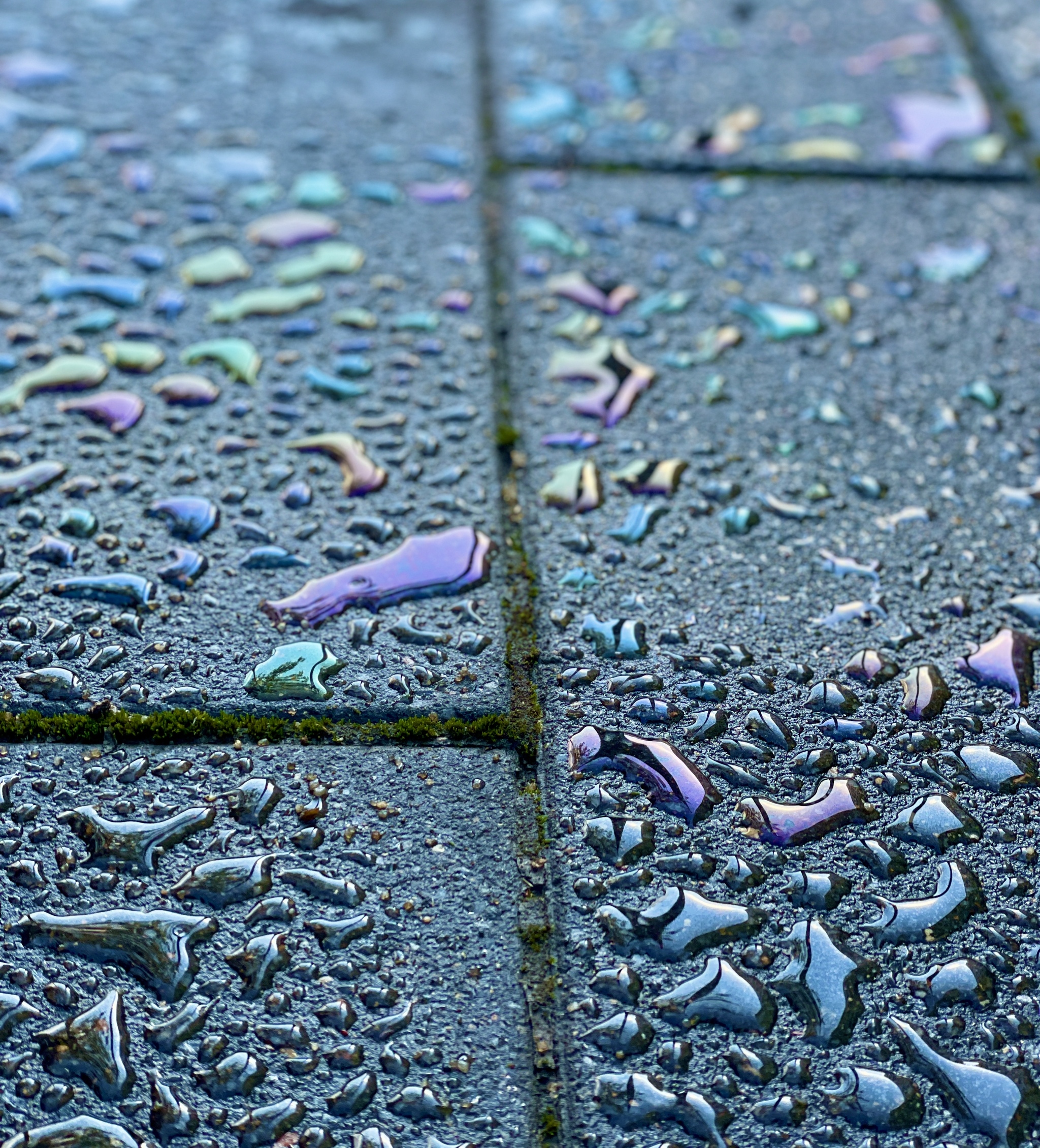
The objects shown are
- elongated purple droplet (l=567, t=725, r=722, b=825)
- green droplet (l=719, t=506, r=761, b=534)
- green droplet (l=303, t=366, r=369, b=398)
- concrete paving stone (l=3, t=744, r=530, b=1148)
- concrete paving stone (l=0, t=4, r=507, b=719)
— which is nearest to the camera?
concrete paving stone (l=3, t=744, r=530, b=1148)

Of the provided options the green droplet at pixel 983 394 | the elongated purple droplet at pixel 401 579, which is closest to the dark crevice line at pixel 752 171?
the green droplet at pixel 983 394

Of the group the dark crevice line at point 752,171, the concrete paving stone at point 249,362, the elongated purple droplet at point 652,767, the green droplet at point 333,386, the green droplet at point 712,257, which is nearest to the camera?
the elongated purple droplet at point 652,767

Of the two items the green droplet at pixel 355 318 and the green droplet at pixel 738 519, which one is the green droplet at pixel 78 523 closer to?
the green droplet at pixel 355 318

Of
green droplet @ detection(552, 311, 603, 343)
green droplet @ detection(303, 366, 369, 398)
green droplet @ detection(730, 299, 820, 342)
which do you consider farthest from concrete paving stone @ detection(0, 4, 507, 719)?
green droplet @ detection(730, 299, 820, 342)

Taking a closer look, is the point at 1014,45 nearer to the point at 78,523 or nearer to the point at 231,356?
the point at 231,356

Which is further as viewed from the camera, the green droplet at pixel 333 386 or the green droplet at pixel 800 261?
the green droplet at pixel 800 261

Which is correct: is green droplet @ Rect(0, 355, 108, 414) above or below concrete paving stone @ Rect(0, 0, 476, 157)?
below

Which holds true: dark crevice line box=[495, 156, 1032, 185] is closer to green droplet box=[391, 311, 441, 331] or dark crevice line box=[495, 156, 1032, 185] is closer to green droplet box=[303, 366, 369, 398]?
green droplet box=[391, 311, 441, 331]
